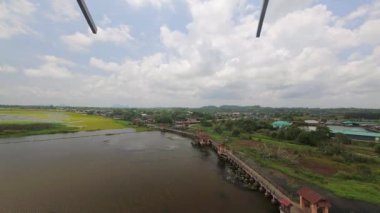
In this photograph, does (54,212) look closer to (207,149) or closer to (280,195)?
(280,195)

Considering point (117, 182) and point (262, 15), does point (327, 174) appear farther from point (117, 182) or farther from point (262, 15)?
point (262, 15)

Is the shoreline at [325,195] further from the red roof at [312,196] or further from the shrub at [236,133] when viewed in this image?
the shrub at [236,133]

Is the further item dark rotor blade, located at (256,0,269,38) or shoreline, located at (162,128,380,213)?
shoreline, located at (162,128,380,213)

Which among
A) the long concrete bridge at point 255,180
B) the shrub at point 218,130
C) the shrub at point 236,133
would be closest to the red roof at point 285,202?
the long concrete bridge at point 255,180

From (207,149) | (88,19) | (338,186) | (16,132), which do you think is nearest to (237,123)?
(207,149)

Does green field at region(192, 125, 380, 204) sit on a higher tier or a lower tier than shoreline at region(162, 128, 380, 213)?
higher

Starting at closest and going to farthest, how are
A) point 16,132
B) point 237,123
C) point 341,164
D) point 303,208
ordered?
1. point 303,208
2. point 341,164
3. point 16,132
4. point 237,123

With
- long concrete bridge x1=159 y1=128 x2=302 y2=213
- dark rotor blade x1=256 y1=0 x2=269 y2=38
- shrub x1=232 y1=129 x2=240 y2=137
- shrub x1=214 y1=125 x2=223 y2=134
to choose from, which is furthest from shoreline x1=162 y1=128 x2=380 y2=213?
shrub x1=214 y1=125 x2=223 y2=134

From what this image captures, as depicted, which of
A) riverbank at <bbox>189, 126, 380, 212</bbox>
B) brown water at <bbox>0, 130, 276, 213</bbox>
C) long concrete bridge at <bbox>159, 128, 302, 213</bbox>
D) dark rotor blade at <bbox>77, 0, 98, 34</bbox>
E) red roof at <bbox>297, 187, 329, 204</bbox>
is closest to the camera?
dark rotor blade at <bbox>77, 0, 98, 34</bbox>

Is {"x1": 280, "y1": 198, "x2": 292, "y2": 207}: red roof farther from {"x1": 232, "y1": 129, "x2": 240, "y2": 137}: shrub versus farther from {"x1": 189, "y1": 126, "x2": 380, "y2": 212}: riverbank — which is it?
{"x1": 232, "y1": 129, "x2": 240, "y2": 137}: shrub
